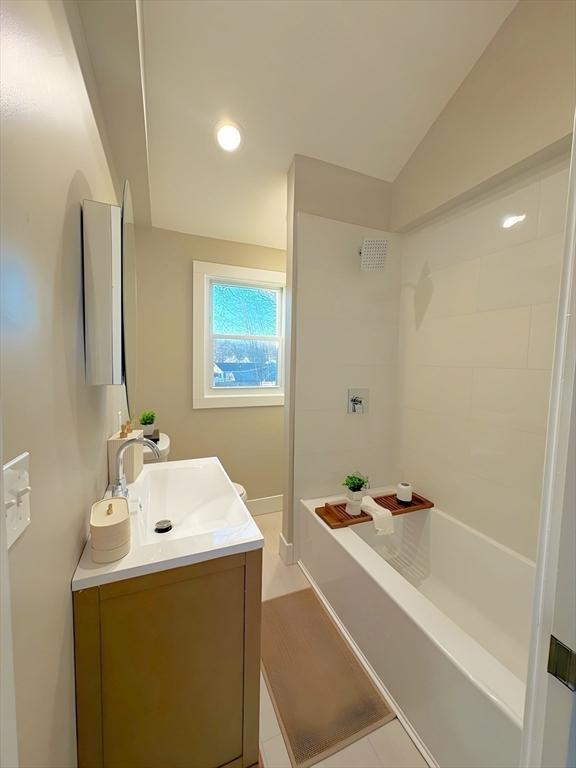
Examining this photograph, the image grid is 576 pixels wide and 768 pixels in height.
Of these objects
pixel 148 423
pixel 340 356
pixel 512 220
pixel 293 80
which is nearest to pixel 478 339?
pixel 512 220

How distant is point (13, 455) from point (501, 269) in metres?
2.03

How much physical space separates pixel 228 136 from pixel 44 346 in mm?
1721

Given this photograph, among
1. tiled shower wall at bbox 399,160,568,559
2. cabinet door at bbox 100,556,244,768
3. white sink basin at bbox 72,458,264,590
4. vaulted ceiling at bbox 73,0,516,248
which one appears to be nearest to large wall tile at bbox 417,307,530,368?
tiled shower wall at bbox 399,160,568,559

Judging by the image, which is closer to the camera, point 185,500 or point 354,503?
point 185,500

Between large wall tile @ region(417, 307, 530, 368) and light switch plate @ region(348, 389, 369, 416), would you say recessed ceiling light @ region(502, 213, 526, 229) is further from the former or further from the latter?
light switch plate @ region(348, 389, 369, 416)

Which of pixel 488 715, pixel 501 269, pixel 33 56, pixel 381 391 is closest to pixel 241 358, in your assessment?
pixel 381 391

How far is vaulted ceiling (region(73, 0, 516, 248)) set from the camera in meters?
1.32

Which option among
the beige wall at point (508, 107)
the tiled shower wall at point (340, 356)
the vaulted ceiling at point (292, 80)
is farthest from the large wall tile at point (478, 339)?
the vaulted ceiling at point (292, 80)

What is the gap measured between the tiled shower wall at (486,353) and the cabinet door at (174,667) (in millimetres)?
1433

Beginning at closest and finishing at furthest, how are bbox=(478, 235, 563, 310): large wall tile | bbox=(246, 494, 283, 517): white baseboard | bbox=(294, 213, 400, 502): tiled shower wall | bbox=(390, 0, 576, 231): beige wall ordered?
bbox=(390, 0, 576, 231): beige wall < bbox=(478, 235, 563, 310): large wall tile < bbox=(294, 213, 400, 502): tiled shower wall < bbox=(246, 494, 283, 517): white baseboard

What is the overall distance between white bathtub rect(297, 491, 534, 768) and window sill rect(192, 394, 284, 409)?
104cm

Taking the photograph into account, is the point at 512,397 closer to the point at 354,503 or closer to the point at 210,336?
the point at 354,503

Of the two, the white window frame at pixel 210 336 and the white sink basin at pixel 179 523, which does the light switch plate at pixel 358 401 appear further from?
the white sink basin at pixel 179 523

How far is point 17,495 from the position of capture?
1.58 feet
